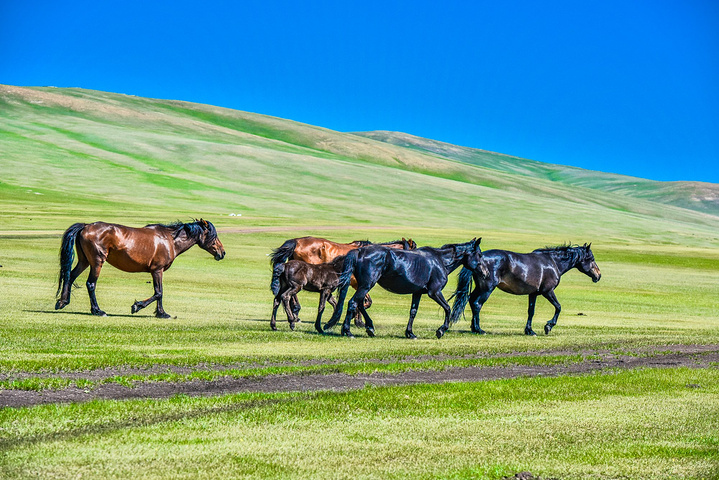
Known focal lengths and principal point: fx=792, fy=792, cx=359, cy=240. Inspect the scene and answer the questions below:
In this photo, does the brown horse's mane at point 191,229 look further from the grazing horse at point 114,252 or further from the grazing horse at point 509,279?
the grazing horse at point 509,279

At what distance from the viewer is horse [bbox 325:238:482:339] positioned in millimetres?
18766

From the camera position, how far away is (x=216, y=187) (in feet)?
335

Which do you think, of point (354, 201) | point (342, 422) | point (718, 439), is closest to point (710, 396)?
point (718, 439)

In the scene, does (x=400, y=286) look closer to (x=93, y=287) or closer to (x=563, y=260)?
(x=563, y=260)

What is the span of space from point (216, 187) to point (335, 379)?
91.7m

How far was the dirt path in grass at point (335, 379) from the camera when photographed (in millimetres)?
10516

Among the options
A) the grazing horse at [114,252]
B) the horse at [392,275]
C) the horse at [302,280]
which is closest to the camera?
the horse at [392,275]

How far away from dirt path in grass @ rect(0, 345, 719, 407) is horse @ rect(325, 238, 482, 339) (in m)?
3.39

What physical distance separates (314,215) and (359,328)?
65.6m

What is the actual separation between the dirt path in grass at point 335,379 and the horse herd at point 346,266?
354 centimetres

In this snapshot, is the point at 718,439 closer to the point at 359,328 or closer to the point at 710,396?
the point at 710,396

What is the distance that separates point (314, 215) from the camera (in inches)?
3408

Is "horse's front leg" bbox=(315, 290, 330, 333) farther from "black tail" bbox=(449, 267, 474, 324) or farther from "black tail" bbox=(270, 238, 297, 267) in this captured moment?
"black tail" bbox=(449, 267, 474, 324)

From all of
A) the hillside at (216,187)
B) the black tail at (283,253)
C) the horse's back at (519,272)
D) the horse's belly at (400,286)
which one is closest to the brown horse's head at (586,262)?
the horse's back at (519,272)
